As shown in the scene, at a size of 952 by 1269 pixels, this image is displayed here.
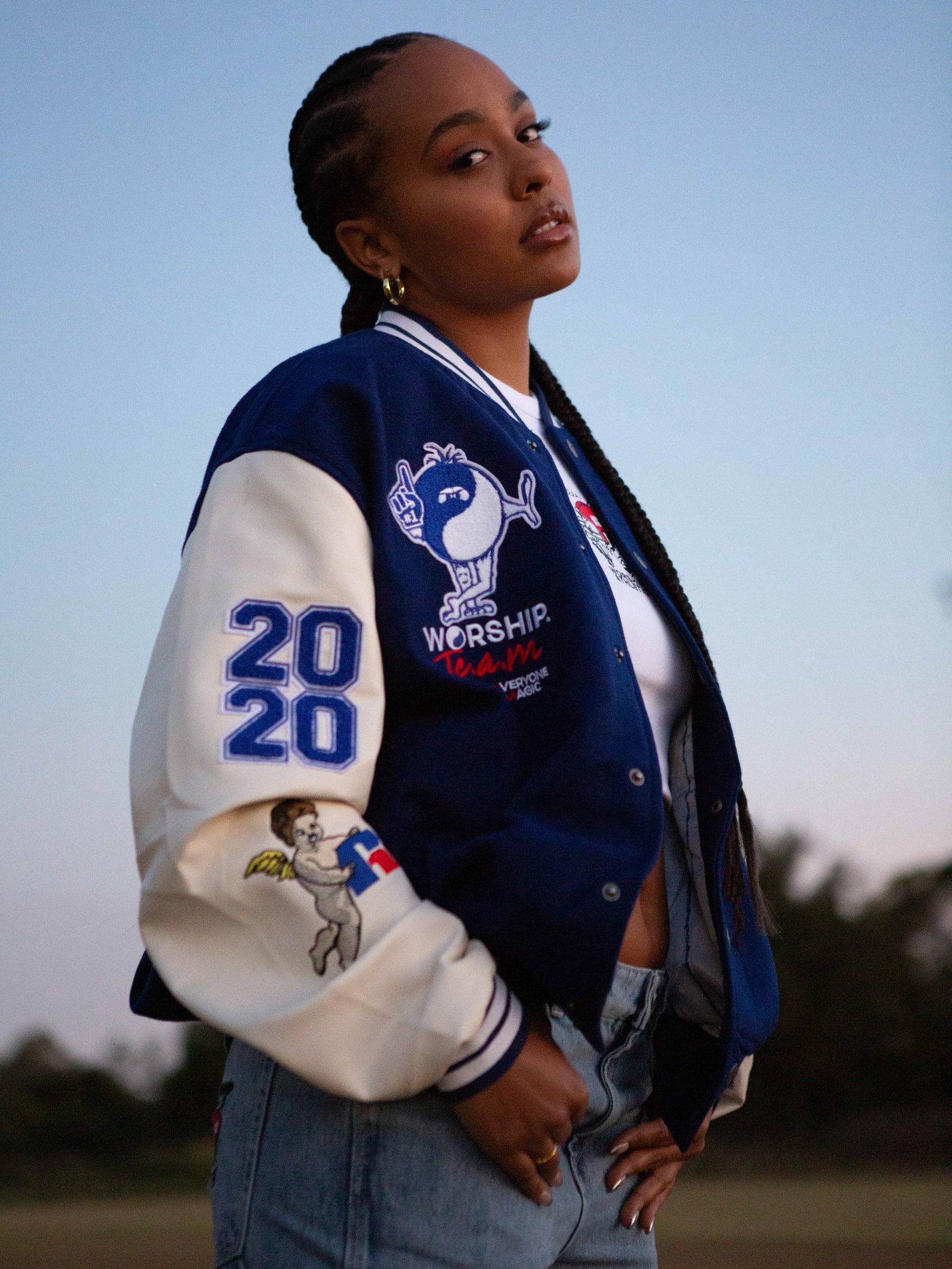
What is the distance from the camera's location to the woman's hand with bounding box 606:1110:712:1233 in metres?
1.57

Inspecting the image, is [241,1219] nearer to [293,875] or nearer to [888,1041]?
[293,875]

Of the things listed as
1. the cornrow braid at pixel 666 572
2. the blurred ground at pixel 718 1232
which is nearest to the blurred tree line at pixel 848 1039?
the blurred ground at pixel 718 1232

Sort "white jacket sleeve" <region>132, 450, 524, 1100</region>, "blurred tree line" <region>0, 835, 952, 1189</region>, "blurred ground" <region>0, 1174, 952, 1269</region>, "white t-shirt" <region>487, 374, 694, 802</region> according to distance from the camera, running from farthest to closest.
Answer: "blurred tree line" <region>0, 835, 952, 1189</region>, "blurred ground" <region>0, 1174, 952, 1269</region>, "white t-shirt" <region>487, 374, 694, 802</region>, "white jacket sleeve" <region>132, 450, 524, 1100</region>

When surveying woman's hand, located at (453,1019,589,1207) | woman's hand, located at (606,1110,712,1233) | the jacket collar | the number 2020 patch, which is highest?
the jacket collar

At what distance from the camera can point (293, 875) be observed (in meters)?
1.27

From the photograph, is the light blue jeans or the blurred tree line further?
the blurred tree line

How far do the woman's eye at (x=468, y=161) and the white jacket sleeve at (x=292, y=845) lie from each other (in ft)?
2.29

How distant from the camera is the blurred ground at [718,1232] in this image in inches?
364

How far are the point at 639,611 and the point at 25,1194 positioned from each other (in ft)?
60.6

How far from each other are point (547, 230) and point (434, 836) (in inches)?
37.6

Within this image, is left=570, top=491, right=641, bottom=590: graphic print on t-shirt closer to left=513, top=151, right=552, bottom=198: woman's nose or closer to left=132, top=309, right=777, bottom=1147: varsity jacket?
left=132, top=309, right=777, bottom=1147: varsity jacket

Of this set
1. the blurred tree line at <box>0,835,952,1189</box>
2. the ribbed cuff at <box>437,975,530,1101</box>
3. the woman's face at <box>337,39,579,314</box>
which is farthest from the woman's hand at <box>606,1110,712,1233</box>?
the blurred tree line at <box>0,835,952,1189</box>

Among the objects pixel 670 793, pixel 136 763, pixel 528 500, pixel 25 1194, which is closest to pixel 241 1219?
pixel 136 763

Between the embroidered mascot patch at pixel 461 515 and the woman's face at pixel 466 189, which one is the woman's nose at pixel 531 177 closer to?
the woman's face at pixel 466 189
